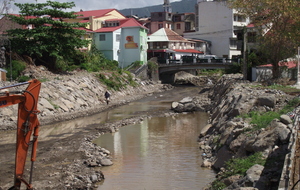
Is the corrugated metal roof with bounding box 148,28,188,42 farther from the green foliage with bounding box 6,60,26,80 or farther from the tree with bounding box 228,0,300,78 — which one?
the green foliage with bounding box 6,60,26,80

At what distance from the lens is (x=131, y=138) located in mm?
24234

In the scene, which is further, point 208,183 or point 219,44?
point 219,44

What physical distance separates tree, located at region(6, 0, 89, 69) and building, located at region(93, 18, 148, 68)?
16876mm

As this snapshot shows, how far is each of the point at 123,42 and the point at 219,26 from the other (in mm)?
23122

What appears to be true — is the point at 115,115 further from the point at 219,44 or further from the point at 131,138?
the point at 219,44

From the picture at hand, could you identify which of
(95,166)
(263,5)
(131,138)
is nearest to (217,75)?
(263,5)

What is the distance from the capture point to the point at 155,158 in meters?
19.3

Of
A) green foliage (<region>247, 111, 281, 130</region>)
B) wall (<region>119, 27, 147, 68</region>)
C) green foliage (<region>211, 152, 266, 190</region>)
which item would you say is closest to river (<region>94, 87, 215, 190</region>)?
green foliage (<region>211, 152, 266, 190</region>)

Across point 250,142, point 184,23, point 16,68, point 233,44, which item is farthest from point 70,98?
point 184,23

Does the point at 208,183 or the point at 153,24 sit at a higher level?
the point at 153,24

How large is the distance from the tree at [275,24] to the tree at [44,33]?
699 inches

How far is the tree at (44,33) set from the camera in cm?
4203

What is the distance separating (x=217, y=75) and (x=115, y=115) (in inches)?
1478

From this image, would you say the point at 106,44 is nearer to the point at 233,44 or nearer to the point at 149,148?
the point at 233,44
